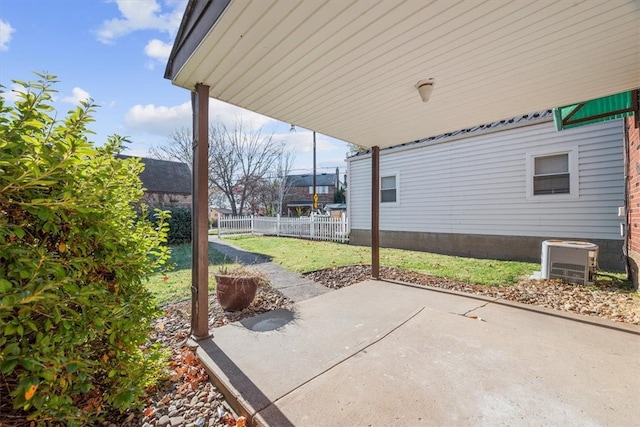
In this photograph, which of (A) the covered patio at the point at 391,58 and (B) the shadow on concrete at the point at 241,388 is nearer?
(B) the shadow on concrete at the point at 241,388

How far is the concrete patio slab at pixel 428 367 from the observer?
1696 mm

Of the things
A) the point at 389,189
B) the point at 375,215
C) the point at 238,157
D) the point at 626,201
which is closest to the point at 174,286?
the point at 375,215

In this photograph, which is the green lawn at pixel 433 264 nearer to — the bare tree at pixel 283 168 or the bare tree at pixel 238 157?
the bare tree at pixel 238 157

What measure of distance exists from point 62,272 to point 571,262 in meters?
6.61

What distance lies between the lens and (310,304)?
3.71m

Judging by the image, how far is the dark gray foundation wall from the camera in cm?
573

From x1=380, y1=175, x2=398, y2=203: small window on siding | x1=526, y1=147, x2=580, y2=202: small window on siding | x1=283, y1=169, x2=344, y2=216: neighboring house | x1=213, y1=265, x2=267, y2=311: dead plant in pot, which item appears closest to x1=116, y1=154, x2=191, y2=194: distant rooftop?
x1=380, y1=175, x2=398, y2=203: small window on siding

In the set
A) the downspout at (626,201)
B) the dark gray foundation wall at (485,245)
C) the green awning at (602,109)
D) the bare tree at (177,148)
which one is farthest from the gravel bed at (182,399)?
the bare tree at (177,148)

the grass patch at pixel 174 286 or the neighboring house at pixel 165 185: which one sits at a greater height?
the neighboring house at pixel 165 185

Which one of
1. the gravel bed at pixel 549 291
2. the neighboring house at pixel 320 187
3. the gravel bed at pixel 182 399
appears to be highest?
the neighboring house at pixel 320 187

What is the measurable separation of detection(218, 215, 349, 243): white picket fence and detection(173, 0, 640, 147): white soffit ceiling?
759 centimetres

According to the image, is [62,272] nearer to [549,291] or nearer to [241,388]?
[241,388]

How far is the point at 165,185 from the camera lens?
14344 millimetres

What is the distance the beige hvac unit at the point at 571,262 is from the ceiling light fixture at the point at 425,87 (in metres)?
4.13
